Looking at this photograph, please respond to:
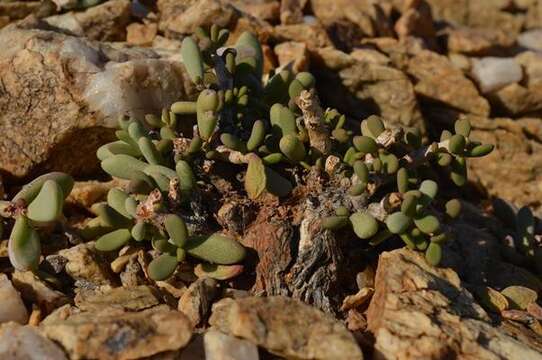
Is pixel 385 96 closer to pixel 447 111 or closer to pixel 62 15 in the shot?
pixel 447 111

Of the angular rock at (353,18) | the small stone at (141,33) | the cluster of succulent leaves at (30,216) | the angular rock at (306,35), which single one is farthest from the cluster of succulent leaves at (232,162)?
the angular rock at (353,18)

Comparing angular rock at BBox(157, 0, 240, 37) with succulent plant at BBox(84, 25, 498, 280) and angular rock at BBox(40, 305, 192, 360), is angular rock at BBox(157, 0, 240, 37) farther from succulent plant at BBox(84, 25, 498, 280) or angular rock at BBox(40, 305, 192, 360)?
angular rock at BBox(40, 305, 192, 360)

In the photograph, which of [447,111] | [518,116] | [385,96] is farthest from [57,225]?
[518,116]

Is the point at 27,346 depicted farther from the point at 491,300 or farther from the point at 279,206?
the point at 491,300

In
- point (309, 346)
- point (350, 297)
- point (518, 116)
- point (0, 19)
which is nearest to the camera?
point (309, 346)

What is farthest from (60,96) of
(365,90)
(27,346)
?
(365,90)
